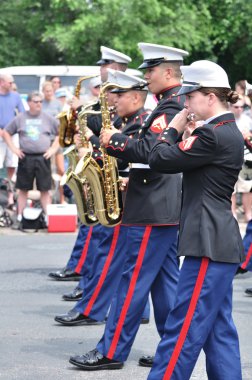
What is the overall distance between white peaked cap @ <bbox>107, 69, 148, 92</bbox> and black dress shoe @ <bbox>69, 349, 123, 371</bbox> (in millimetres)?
1690

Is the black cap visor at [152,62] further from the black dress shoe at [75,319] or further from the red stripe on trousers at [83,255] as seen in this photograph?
the red stripe on trousers at [83,255]

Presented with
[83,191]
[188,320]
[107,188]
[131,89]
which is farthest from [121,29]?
[188,320]

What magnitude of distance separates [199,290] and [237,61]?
2033cm

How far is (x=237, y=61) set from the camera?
1006 inches

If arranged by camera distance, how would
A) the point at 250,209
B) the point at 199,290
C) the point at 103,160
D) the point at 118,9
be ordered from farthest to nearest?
the point at 118,9
the point at 250,209
the point at 103,160
the point at 199,290

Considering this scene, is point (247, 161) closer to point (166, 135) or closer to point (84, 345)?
point (84, 345)

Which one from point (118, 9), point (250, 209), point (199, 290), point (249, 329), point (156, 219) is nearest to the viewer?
point (199, 290)

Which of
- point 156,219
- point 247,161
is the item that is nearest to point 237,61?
point 247,161

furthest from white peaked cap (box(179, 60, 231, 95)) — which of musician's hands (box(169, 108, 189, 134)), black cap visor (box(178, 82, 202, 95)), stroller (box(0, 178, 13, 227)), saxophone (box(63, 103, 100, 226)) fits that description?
stroller (box(0, 178, 13, 227))

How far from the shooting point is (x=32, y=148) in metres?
14.4

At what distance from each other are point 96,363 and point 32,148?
7673mm

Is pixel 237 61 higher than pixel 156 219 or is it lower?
lower

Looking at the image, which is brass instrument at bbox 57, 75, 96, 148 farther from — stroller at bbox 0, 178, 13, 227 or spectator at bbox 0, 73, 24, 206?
spectator at bbox 0, 73, 24, 206

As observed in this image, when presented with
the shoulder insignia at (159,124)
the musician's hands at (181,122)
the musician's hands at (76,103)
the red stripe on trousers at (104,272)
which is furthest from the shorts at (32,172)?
the musician's hands at (181,122)
